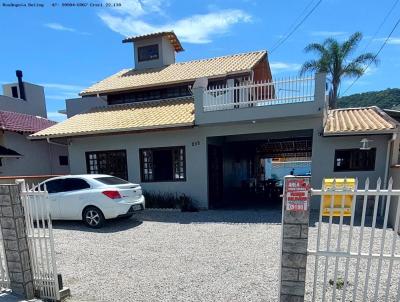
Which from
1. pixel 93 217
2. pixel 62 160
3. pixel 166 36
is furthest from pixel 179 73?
pixel 62 160

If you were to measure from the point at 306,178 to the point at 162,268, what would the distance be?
3.20 meters

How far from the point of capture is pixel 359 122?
9.16m

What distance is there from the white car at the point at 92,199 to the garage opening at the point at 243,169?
154 inches

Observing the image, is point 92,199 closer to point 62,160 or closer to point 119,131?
point 119,131

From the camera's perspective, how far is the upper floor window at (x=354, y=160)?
8891 mm

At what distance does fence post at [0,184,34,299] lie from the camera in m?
3.71

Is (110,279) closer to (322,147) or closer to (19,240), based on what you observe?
(19,240)

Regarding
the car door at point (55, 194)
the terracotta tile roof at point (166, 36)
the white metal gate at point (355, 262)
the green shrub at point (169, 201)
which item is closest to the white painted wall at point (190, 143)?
the green shrub at point (169, 201)

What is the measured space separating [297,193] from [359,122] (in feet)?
25.9

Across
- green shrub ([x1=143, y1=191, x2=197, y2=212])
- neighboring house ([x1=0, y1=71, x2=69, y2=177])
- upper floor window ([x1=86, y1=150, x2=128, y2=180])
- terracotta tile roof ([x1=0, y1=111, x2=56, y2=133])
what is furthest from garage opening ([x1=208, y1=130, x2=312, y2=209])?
terracotta tile roof ([x1=0, y1=111, x2=56, y2=133])

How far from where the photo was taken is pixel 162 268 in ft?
15.5

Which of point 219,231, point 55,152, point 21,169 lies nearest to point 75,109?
point 55,152

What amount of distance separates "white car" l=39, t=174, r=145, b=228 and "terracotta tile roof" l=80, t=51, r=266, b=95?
6810mm

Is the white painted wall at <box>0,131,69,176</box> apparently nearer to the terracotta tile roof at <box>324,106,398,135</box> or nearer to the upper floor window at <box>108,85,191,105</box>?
the upper floor window at <box>108,85,191,105</box>
